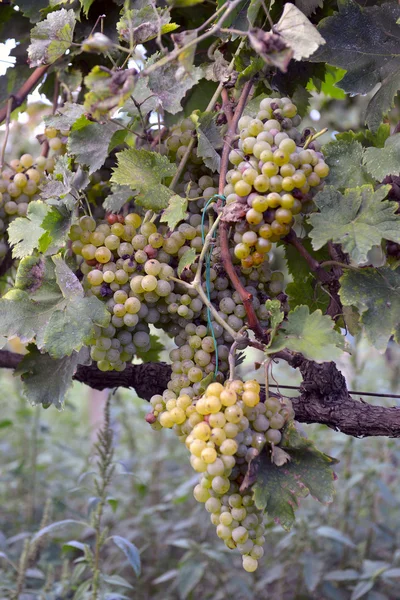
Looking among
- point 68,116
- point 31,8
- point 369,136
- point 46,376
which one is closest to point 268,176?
point 369,136

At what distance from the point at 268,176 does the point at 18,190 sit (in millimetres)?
497

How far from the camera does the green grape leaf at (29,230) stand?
822mm

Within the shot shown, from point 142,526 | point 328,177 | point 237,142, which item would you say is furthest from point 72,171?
point 142,526

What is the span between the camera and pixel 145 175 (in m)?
0.79

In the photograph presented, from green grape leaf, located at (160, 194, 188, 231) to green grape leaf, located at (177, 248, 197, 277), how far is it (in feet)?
0.12

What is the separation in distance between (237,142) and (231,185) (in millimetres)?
90

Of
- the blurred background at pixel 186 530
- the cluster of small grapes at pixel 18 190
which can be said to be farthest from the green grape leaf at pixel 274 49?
the blurred background at pixel 186 530

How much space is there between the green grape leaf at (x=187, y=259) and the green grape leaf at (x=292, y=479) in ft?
0.76

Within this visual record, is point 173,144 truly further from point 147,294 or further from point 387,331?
point 387,331

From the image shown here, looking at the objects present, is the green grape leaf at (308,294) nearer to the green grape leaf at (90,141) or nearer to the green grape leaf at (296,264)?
the green grape leaf at (296,264)

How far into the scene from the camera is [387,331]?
2.21 feet

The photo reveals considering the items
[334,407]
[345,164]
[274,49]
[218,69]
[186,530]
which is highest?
[274,49]

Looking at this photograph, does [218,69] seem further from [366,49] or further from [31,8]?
[31,8]

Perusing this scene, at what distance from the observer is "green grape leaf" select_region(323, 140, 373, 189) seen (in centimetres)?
75
